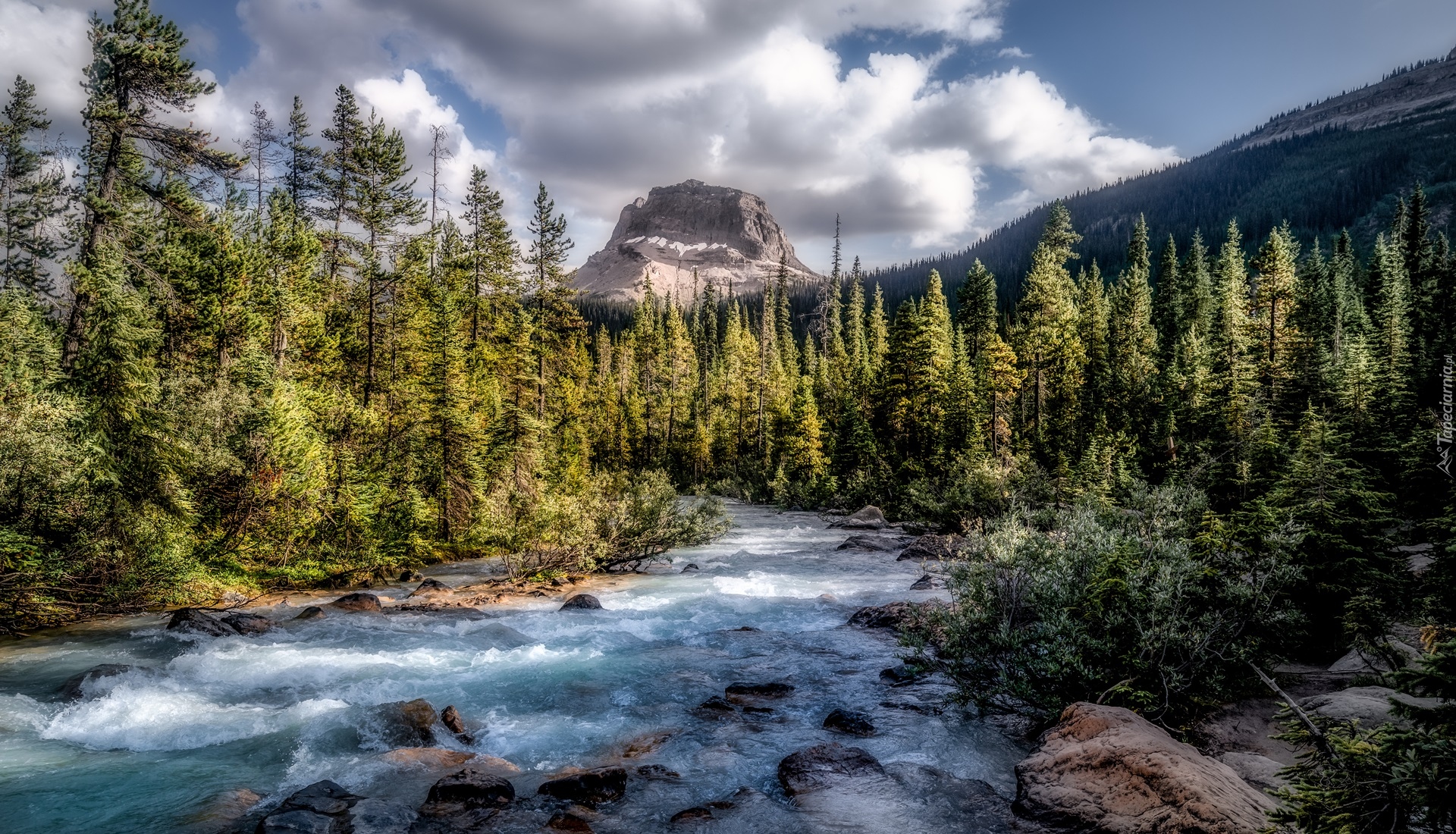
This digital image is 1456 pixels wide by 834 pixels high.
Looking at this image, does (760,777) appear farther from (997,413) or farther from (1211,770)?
(997,413)

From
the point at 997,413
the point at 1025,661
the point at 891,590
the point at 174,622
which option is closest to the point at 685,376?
the point at 997,413

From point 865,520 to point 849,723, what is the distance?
28.6 m

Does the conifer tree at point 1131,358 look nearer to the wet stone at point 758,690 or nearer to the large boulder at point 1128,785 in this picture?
the wet stone at point 758,690

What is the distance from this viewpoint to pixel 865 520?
38844mm

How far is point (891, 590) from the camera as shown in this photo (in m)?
21.0

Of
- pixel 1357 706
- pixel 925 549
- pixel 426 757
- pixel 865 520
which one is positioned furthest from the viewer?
pixel 865 520

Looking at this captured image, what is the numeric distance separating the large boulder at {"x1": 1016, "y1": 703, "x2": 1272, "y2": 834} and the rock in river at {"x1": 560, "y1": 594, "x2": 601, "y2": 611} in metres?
12.9

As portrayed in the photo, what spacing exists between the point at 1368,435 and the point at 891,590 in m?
21.3

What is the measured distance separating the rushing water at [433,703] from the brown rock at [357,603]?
2.26ft

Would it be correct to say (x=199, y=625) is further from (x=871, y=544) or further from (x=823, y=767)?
(x=871, y=544)

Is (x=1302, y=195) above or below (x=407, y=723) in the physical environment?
above

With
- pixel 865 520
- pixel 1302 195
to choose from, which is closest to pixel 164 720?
pixel 865 520

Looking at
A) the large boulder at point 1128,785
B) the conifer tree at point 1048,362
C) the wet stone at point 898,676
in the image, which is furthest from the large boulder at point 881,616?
the conifer tree at point 1048,362

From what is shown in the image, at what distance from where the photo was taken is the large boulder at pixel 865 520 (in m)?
37.5
